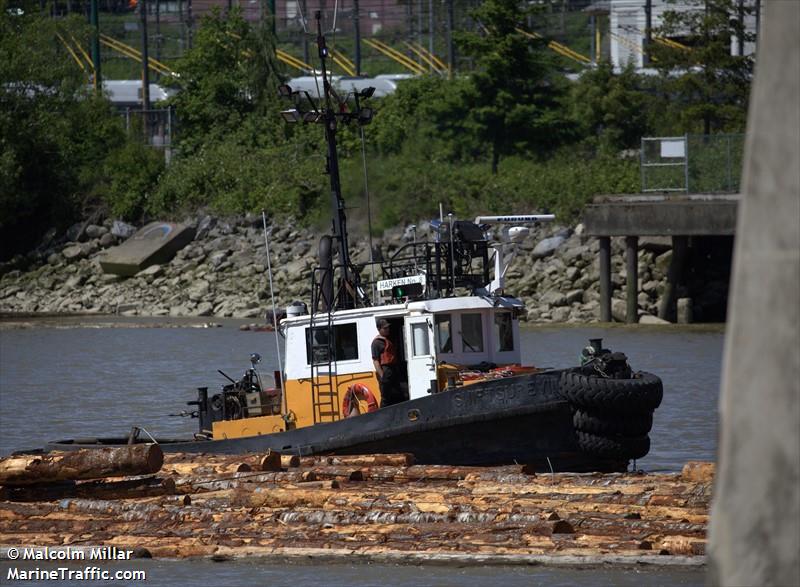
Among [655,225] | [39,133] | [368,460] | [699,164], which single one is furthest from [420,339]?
[39,133]

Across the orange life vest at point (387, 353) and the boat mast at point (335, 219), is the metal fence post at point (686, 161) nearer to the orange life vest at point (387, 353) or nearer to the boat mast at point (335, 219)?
the boat mast at point (335, 219)

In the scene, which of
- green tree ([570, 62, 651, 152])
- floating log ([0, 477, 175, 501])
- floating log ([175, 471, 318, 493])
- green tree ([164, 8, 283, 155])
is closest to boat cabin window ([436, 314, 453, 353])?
floating log ([175, 471, 318, 493])

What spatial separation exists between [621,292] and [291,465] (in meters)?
22.3

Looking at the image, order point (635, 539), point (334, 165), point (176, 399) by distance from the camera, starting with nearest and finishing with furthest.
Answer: point (635, 539)
point (334, 165)
point (176, 399)

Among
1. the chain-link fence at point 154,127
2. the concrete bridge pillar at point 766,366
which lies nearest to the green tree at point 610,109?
the chain-link fence at point 154,127

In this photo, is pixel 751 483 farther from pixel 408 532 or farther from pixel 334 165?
pixel 334 165

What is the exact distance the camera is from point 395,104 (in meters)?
47.7

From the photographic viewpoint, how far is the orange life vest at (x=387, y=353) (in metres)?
14.4

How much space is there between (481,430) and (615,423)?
4.27 ft

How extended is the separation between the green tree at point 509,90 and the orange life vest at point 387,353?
27073mm

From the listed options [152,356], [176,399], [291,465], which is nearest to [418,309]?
[291,465]

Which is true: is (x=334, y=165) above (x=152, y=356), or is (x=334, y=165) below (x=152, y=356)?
above

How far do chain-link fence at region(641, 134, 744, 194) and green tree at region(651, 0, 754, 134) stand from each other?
3.61 meters

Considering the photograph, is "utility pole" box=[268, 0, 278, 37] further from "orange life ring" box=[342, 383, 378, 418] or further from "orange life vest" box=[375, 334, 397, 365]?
"orange life vest" box=[375, 334, 397, 365]
